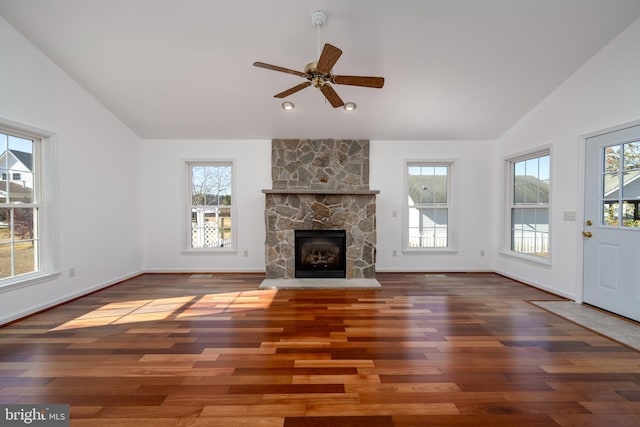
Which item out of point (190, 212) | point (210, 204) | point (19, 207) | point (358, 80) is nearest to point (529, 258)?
point (358, 80)

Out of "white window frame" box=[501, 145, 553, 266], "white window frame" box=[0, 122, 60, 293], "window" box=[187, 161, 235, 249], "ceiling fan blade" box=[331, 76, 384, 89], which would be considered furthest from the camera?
"window" box=[187, 161, 235, 249]

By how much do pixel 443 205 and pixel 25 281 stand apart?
581cm

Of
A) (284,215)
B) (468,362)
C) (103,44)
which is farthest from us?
(284,215)

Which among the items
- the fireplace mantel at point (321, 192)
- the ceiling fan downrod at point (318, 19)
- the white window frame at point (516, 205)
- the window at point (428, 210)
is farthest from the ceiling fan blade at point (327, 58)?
the white window frame at point (516, 205)

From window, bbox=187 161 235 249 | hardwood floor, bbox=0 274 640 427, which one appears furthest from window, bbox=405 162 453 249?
window, bbox=187 161 235 249

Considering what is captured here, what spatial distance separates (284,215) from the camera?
4.42m

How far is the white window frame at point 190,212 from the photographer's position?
4812 millimetres

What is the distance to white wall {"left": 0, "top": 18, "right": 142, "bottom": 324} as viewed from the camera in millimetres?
2795

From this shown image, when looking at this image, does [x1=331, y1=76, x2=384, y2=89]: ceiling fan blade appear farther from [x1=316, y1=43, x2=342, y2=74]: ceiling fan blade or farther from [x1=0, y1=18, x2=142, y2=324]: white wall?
[x1=0, y1=18, x2=142, y2=324]: white wall

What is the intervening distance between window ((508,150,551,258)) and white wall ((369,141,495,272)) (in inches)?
14.2

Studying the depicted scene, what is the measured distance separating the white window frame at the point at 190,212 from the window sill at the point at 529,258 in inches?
184

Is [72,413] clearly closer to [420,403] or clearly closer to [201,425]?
[201,425]

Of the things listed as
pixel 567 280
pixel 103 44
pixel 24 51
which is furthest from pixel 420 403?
pixel 24 51

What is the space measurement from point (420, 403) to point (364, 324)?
1.09 meters
